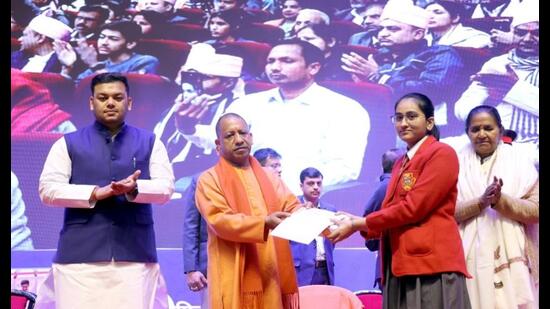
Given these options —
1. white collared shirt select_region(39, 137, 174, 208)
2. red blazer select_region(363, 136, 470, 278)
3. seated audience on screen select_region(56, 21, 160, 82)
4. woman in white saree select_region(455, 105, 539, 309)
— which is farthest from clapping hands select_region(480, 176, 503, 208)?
seated audience on screen select_region(56, 21, 160, 82)

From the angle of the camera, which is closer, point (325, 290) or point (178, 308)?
point (325, 290)

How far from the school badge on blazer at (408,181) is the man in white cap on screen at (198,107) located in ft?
9.51

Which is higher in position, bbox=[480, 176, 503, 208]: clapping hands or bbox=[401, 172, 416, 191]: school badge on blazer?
bbox=[401, 172, 416, 191]: school badge on blazer

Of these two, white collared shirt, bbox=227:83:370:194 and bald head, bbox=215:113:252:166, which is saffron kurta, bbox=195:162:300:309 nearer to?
bald head, bbox=215:113:252:166

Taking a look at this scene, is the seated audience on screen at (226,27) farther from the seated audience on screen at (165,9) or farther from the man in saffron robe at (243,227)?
the man in saffron robe at (243,227)

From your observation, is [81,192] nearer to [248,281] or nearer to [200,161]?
[248,281]

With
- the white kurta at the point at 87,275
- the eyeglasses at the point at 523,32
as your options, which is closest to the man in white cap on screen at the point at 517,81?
the eyeglasses at the point at 523,32

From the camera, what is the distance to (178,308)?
666cm

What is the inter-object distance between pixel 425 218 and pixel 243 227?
89 centimetres

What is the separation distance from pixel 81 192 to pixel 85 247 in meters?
0.28

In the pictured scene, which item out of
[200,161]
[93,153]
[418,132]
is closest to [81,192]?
[93,153]

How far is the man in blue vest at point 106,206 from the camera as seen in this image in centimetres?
421

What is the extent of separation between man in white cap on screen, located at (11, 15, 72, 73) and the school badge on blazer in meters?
3.60

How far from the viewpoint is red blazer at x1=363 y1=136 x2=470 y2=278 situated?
13.2 feet
